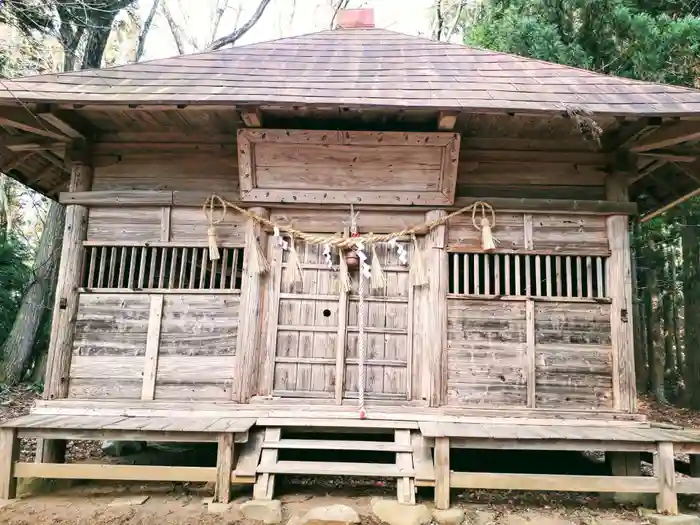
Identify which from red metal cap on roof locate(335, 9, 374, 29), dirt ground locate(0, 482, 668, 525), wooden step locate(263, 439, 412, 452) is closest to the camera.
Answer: dirt ground locate(0, 482, 668, 525)

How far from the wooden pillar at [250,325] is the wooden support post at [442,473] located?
6.57 feet

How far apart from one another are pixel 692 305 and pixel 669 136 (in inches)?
247

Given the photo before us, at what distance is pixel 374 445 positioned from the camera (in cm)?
452

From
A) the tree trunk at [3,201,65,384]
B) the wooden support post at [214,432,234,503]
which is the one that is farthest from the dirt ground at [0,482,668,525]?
the tree trunk at [3,201,65,384]

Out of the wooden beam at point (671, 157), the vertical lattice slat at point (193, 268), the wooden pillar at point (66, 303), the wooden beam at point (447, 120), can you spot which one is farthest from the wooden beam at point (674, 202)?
the wooden pillar at point (66, 303)

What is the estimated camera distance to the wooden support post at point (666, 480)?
4.23 meters

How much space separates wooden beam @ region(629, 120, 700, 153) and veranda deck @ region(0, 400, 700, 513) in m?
2.87

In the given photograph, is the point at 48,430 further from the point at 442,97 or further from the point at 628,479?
the point at 628,479

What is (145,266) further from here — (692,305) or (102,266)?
(692,305)

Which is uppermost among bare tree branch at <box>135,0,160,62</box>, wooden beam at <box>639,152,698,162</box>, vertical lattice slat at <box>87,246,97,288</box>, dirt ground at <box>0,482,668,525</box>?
bare tree branch at <box>135,0,160,62</box>

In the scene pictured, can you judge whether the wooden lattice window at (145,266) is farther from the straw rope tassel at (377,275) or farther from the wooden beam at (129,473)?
the wooden beam at (129,473)

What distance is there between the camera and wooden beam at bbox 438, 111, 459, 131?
15.6ft

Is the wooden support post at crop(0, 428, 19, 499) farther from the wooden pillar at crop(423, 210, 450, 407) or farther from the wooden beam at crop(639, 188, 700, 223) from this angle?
the wooden beam at crop(639, 188, 700, 223)

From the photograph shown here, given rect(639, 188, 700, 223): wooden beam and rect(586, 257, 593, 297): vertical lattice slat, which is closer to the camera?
rect(586, 257, 593, 297): vertical lattice slat
